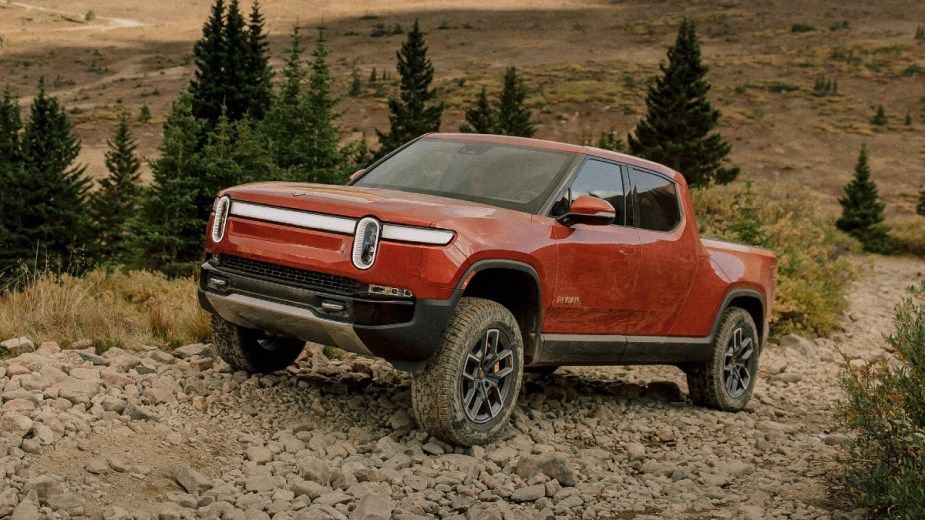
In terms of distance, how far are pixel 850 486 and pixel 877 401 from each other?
0.50 metres

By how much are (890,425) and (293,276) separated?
3.32 meters

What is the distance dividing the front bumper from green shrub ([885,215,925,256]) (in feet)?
101

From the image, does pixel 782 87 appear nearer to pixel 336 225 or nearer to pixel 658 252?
pixel 658 252

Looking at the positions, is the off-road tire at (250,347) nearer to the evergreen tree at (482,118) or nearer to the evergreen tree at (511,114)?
the evergreen tree at (511,114)

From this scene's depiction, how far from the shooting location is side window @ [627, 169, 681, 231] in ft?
23.2

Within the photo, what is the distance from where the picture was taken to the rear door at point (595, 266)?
6.18m

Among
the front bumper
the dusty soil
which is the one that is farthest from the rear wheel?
the dusty soil

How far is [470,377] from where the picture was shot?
5.67 meters

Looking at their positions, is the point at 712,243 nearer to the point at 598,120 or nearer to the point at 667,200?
the point at 667,200

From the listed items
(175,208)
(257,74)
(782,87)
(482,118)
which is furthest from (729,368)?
(782,87)

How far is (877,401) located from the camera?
540 cm

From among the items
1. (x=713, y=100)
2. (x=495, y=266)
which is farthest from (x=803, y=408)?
(x=713, y=100)

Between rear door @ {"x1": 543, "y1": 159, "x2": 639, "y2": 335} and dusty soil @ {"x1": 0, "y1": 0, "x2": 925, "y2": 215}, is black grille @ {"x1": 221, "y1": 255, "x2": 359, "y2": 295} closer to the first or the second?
rear door @ {"x1": 543, "y1": 159, "x2": 639, "y2": 335}

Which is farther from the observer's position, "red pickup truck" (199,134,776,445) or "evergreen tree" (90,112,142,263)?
"evergreen tree" (90,112,142,263)
